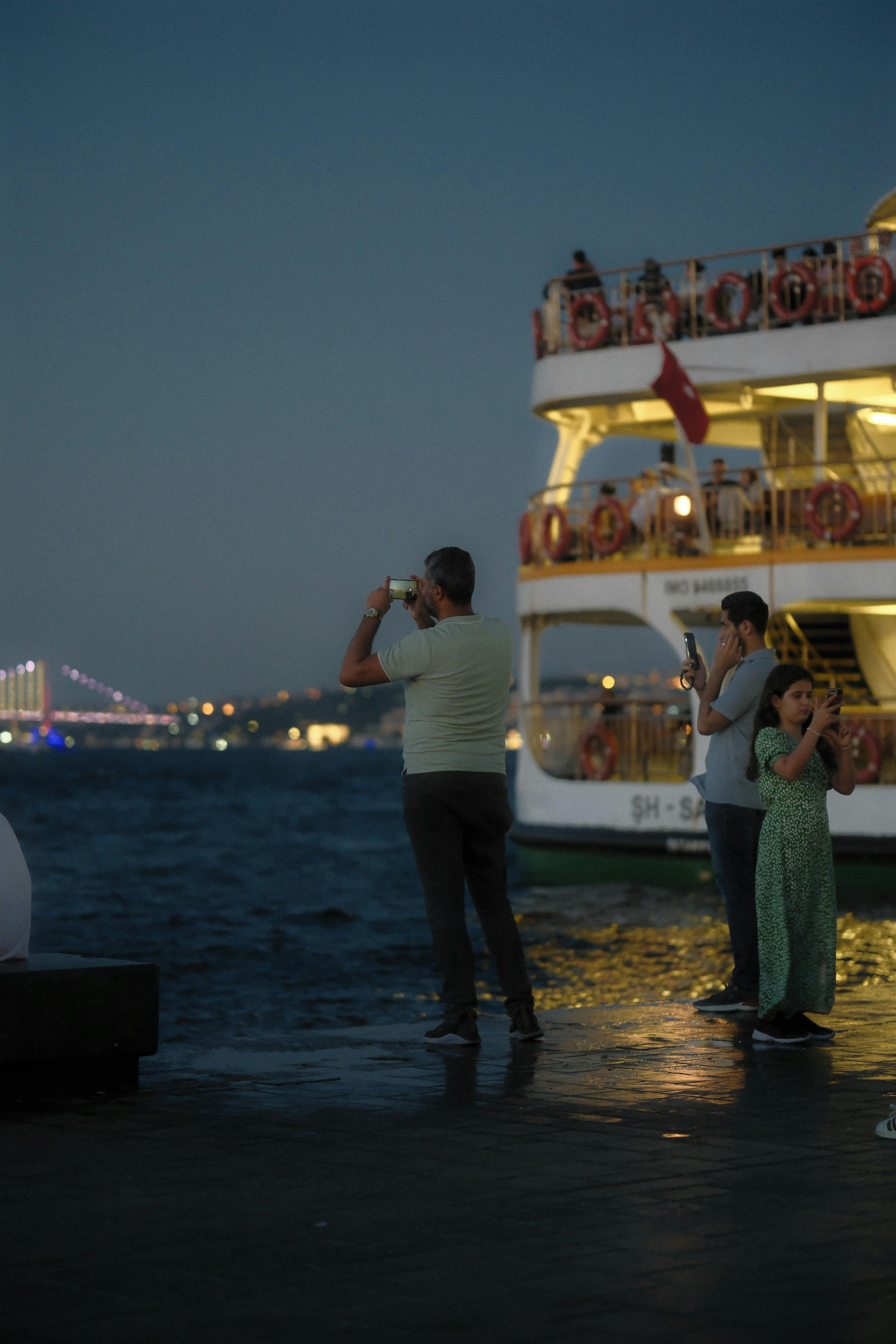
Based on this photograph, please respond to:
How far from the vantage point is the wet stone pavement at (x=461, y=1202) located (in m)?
3.39

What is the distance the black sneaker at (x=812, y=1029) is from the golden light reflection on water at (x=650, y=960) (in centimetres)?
219

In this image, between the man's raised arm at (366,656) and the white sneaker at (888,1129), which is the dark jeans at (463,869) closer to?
the man's raised arm at (366,656)

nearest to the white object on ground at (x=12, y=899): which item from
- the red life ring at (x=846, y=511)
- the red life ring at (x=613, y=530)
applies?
the red life ring at (x=846, y=511)

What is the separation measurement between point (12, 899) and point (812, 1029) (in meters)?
2.98

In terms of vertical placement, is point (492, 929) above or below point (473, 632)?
below

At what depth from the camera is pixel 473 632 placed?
6617 mm

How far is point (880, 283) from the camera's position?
20047 millimetres

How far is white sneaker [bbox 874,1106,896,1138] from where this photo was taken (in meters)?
4.87

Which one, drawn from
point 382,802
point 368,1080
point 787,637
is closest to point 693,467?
point 787,637

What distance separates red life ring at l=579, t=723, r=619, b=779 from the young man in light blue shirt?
13.4 meters

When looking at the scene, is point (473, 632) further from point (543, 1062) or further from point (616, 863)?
point (616, 863)

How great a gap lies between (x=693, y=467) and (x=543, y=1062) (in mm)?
15046

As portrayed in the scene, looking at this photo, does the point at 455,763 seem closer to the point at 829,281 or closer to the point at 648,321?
the point at 829,281

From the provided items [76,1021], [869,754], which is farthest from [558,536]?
[76,1021]
